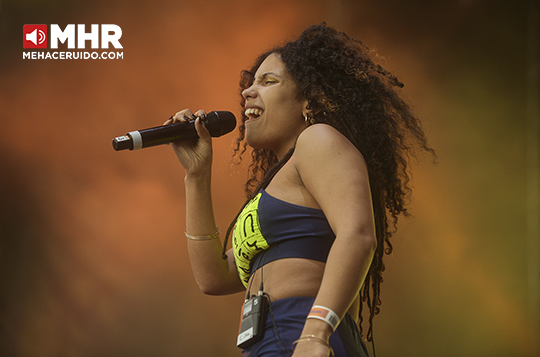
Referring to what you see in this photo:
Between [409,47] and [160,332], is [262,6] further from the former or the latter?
[160,332]

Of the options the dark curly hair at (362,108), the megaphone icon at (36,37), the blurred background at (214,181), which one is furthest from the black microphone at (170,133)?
the megaphone icon at (36,37)

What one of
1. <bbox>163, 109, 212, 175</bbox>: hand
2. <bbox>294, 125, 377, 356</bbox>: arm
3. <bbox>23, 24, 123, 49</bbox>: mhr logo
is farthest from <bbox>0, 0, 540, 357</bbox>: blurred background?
<bbox>294, 125, 377, 356</bbox>: arm

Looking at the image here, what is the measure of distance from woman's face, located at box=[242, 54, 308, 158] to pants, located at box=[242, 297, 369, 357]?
0.46 m

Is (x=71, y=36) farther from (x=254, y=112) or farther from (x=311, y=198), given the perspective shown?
(x=311, y=198)

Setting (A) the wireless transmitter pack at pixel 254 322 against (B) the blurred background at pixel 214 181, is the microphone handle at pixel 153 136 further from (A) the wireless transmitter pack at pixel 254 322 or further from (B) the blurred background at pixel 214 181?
(B) the blurred background at pixel 214 181

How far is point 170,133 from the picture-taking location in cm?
134

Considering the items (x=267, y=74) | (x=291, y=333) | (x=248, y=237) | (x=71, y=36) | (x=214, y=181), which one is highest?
(x=71, y=36)

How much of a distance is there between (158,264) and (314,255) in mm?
1997

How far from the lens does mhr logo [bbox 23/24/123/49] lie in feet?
9.42

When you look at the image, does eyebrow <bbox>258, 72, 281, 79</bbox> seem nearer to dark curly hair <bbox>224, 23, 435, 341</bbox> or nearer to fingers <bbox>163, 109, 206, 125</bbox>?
dark curly hair <bbox>224, 23, 435, 341</bbox>

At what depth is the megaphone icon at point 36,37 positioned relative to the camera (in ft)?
9.48

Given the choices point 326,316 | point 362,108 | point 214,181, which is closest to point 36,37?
point 214,181

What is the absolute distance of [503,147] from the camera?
2.86 meters

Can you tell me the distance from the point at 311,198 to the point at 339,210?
133mm
